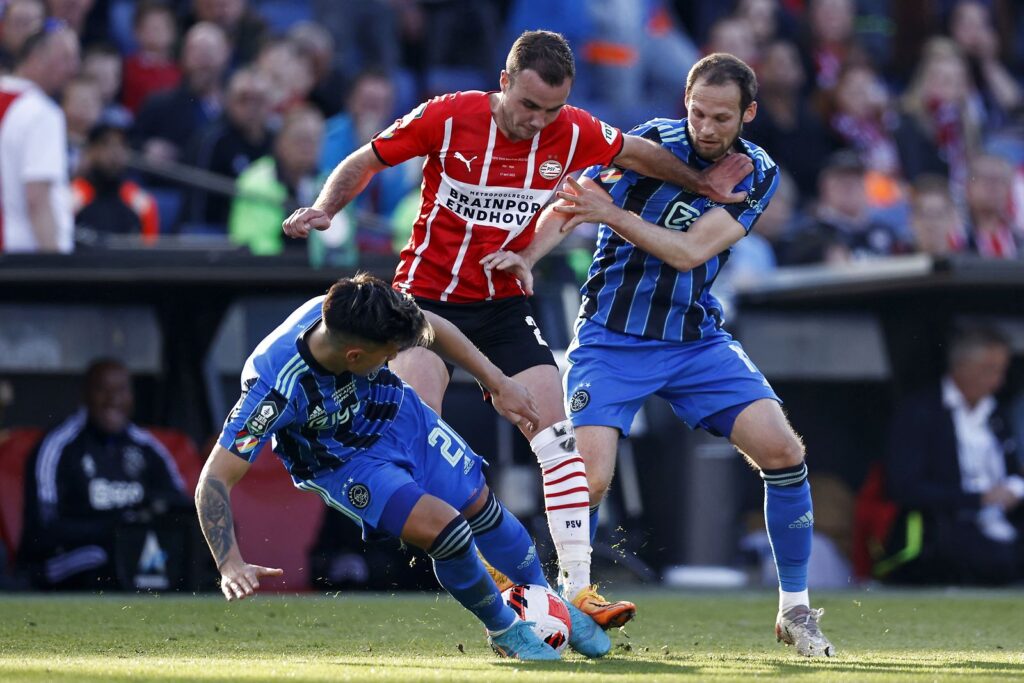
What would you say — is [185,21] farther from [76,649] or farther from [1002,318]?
[76,649]

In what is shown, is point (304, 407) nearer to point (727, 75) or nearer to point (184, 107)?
point (727, 75)

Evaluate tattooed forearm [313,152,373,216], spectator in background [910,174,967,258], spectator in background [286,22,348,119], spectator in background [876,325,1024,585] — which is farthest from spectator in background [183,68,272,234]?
tattooed forearm [313,152,373,216]

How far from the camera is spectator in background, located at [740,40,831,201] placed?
44.9 ft

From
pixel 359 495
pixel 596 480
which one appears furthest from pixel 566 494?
pixel 359 495

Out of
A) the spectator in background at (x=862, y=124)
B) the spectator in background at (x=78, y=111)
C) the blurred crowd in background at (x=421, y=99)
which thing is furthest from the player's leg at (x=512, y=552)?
the spectator in background at (x=862, y=124)

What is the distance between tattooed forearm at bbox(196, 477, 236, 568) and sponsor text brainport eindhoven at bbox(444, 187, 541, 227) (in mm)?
1607

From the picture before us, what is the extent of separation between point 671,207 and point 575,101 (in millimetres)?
7193

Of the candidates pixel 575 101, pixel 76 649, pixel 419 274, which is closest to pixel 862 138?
pixel 575 101

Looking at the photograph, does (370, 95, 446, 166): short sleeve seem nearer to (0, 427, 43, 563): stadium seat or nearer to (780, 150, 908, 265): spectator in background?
(0, 427, 43, 563): stadium seat

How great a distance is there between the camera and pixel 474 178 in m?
6.49

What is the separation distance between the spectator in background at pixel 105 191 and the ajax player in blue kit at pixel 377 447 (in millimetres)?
5201

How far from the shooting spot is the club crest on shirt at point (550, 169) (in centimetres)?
655

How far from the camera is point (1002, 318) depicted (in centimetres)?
1159

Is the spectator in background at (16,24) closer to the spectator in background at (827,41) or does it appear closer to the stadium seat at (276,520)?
the stadium seat at (276,520)
